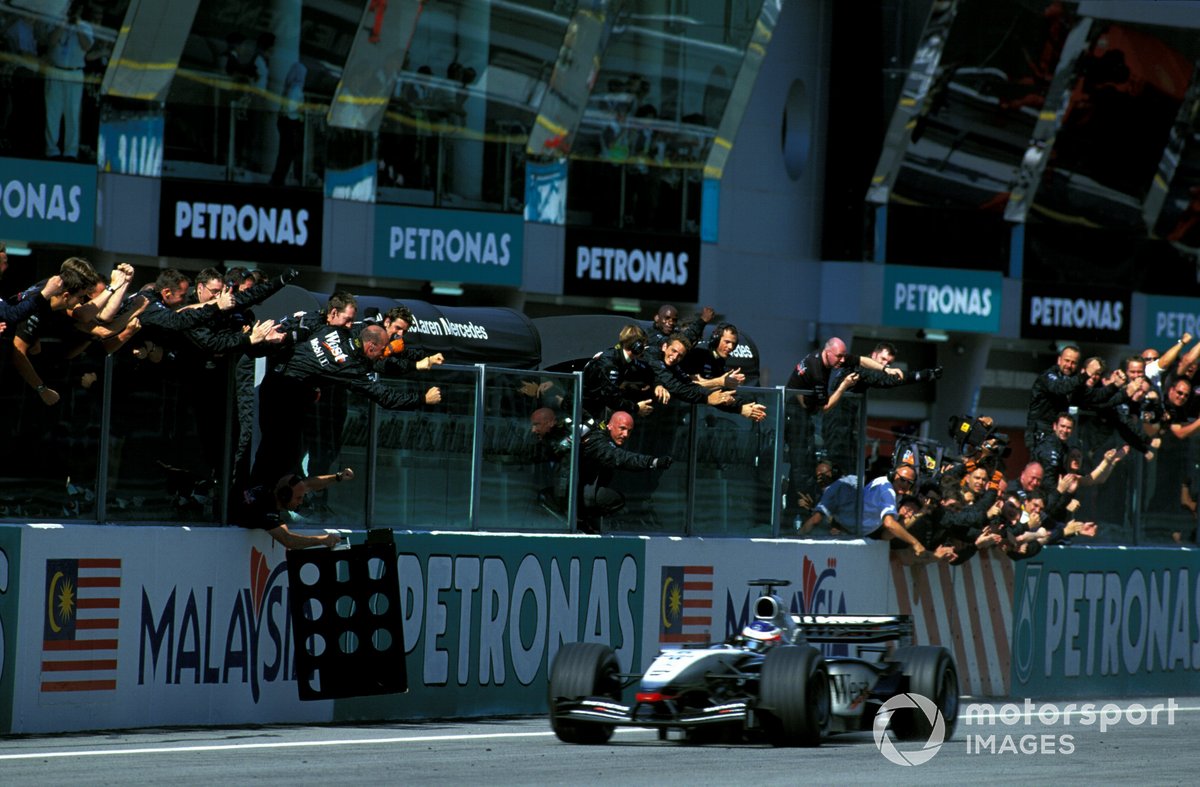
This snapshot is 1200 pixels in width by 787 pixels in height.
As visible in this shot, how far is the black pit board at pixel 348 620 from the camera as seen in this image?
1556cm

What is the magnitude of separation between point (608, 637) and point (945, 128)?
24978 mm

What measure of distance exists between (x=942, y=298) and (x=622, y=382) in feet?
81.4

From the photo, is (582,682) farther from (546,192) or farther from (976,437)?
(546,192)

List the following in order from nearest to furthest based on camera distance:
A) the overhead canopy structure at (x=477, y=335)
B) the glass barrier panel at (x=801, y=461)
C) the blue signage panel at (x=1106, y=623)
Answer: the glass barrier panel at (x=801, y=461) < the blue signage panel at (x=1106, y=623) < the overhead canopy structure at (x=477, y=335)

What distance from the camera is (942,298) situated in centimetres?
4175

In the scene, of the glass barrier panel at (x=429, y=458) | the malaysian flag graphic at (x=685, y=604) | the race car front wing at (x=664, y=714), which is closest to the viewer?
the race car front wing at (x=664, y=714)

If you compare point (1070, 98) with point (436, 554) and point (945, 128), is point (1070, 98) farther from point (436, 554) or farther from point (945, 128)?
point (436, 554)

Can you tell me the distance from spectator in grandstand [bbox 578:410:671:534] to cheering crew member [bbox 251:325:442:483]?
2537 mm

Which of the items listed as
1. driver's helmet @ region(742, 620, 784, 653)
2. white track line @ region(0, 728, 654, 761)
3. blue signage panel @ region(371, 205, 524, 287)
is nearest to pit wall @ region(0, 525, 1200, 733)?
white track line @ region(0, 728, 654, 761)

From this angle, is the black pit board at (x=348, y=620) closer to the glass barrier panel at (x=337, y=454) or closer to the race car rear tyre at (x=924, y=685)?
the glass barrier panel at (x=337, y=454)

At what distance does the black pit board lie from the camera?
51.1 feet

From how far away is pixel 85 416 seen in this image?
1428 centimetres

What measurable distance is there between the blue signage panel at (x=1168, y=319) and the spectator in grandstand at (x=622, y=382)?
31.7m

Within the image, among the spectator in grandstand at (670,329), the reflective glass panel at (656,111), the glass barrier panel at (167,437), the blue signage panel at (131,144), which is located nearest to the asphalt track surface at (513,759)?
the glass barrier panel at (167,437)
